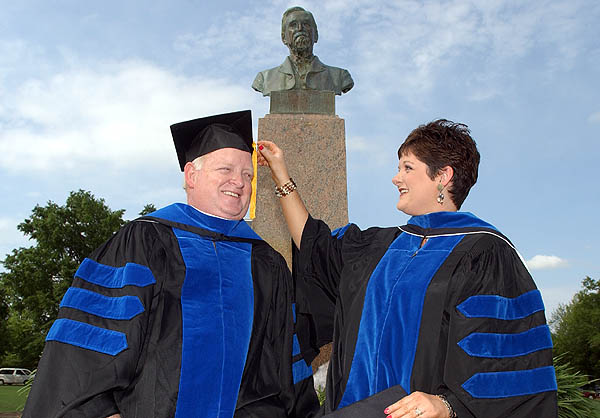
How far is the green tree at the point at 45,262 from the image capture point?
24.7 m

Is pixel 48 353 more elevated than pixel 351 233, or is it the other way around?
pixel 351 233

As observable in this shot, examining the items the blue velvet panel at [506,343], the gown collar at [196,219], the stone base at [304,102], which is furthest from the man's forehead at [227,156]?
the stone base at [304,102]

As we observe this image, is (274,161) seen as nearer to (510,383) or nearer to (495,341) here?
(495,341)

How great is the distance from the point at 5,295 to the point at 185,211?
2683 cm

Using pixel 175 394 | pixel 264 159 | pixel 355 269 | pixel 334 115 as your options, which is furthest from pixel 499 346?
pixel 334 115

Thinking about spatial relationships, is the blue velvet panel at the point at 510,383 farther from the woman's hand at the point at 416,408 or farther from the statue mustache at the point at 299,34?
the statue mustache at the point at 299,34

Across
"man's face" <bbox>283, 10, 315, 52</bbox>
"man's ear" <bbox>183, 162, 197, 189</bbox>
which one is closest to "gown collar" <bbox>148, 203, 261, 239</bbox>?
"man's ear" <bbox>183, 162, 197, 189</bbox>

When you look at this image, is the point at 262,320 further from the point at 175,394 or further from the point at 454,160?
the point at 454,160

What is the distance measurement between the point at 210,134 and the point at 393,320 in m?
1.28

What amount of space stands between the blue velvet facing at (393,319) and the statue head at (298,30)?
3.42m

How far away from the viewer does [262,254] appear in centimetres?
287

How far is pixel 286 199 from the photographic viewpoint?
128 inches

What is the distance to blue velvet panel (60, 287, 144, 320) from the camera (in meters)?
2.34

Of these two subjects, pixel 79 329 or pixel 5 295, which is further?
pixel 5 295
